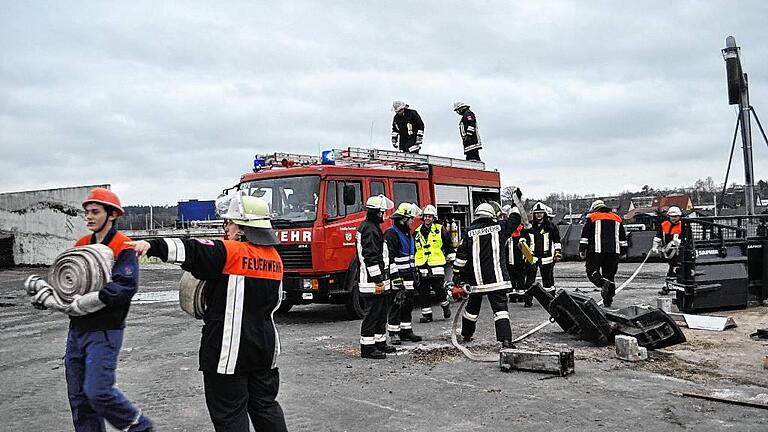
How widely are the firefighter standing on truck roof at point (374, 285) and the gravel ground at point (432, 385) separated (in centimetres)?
23

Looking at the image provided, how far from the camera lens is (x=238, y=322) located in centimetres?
377

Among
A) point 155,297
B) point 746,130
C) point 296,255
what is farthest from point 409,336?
point 155,297

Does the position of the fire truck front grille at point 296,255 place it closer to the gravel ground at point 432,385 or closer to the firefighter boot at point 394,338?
the gravel ground at point 432,385

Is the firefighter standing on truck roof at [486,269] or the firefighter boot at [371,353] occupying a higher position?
the firefighter standing on truck roof at [486,269]

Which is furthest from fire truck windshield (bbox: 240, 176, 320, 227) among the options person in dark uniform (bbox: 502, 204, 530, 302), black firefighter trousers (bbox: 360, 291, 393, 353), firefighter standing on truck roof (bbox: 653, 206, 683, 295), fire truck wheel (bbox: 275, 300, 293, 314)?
firefighter standing on truck roof (bbox: 653, 206, 683, 295)

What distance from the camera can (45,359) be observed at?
8.23 meters

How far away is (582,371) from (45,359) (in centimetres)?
621

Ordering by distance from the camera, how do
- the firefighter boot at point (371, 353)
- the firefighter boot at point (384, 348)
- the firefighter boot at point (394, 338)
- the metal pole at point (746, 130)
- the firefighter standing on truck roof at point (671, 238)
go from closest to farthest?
the firefighter boot at point (371, 353), the firefighter boot at point (384, 348), the firefighter boot at point (394, 338), the metal pole at point (746, 130), the firefighter standing on truck roof at point (671, 238)

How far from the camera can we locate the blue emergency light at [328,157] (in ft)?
36.7

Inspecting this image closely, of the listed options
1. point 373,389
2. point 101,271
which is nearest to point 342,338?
point 373,389

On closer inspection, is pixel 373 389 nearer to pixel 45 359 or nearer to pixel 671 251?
pixel 45 359

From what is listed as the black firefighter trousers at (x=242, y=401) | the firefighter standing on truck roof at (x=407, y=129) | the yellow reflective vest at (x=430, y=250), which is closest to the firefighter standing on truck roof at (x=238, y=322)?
the black firefighter trousers at (x=242, y=401)

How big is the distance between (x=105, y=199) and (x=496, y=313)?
508 centimetres

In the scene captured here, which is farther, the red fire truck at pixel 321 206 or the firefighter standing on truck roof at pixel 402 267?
the red fire truck at pixel 321 206
